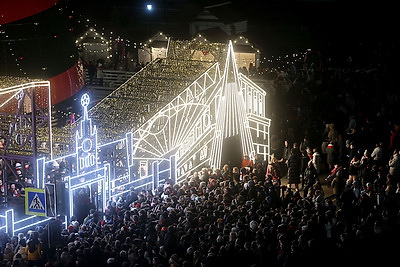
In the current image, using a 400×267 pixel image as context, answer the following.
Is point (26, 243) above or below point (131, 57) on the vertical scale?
below

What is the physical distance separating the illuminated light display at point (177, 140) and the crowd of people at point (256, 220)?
33.1 inches

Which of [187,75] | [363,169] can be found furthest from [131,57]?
[363,169]

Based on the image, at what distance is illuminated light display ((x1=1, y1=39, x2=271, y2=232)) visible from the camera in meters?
26.0

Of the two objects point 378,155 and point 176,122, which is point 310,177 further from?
point 176,122

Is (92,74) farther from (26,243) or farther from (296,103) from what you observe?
(26,243)

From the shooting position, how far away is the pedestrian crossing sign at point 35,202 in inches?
917

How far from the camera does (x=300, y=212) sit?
23578 millimetres

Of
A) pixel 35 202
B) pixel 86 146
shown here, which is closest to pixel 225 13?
pixel 86 146

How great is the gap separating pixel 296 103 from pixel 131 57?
29.6ft

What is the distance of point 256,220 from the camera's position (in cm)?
2314

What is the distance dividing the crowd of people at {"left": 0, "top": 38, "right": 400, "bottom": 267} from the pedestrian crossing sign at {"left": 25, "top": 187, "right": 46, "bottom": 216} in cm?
51

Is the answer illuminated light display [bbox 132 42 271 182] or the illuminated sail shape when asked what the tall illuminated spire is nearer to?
illuminated light display [bbox 132 42 271 182]

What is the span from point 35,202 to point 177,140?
7.33m

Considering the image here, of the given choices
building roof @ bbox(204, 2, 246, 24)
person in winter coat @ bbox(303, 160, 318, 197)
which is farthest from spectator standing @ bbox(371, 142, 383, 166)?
building roof @ bbox(204, 2, 246, 24)
